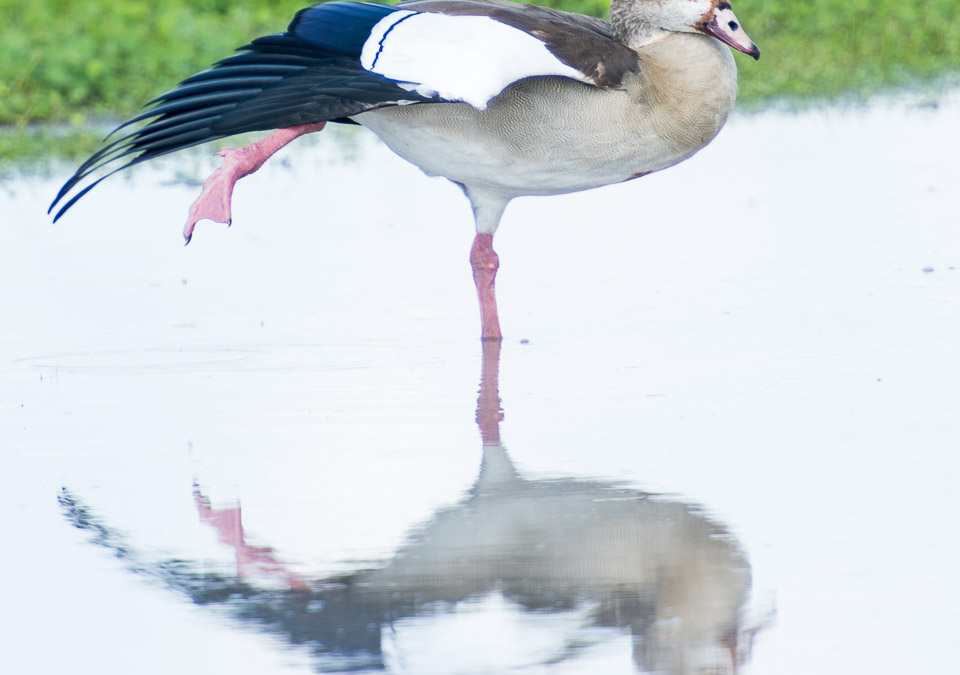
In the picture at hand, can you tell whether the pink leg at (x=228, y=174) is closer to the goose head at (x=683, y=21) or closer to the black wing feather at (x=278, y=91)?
the black wing feather at (x=278, y=91)

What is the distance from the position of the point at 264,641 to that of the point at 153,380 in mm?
2259

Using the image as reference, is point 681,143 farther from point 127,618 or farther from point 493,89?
point 127,618

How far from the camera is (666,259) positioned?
712 cm

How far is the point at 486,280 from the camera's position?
20.3ft

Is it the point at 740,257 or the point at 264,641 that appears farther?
the point at 740,257

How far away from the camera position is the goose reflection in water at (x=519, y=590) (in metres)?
3.27

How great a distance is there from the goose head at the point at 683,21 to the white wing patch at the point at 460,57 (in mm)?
543

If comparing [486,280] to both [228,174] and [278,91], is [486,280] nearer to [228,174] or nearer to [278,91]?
[228,174]

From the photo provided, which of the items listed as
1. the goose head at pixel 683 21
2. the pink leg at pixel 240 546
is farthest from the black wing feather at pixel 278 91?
the pink leg at pixel 240 546

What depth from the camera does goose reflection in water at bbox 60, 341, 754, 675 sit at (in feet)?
10.7

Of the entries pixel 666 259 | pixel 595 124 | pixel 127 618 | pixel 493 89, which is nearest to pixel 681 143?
pixel 595 124

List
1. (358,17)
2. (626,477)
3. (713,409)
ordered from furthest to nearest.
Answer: (358,17) < (713,409) < (626,477)

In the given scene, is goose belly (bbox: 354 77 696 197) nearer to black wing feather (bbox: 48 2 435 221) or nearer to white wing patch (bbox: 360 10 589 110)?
white wing patch (bbox: 360 10 589 110)

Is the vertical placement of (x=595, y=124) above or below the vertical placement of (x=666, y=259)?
above
